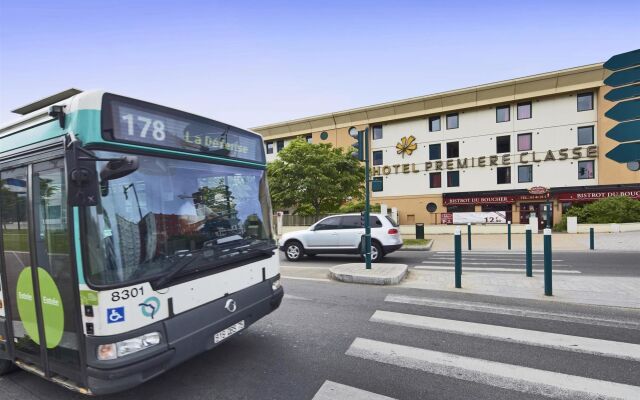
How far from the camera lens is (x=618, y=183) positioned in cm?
2500

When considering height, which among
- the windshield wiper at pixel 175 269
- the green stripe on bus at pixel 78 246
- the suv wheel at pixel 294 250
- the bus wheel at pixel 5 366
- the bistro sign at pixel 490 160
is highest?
the bistro sign at pixel 490 160

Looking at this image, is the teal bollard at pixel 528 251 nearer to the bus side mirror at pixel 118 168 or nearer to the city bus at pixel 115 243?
the city bus at pixel 115 243

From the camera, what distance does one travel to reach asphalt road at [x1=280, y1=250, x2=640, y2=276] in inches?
385

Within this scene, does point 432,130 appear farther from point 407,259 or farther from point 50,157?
point 50,157

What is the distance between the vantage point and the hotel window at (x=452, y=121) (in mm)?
30533

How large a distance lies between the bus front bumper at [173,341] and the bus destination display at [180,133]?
1.60 metres

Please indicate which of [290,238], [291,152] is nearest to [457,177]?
[291,152]

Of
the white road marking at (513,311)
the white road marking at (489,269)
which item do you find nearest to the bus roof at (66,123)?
the white road marking at (513,311)

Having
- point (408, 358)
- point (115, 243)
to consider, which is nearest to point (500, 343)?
point (408, 358)

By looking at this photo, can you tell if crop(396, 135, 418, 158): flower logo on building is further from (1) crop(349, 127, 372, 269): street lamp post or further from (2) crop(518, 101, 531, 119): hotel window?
(1) crop(349, 127, 372, 269): street lamp post

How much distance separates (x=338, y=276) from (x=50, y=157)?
6.67 metres

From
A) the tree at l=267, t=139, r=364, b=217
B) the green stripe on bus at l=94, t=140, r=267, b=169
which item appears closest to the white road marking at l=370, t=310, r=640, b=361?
the green stripe on bus at l=94, t=140, r=267, b=169

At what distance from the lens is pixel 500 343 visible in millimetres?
4285

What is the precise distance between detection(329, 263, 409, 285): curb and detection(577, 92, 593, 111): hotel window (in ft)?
86.9
